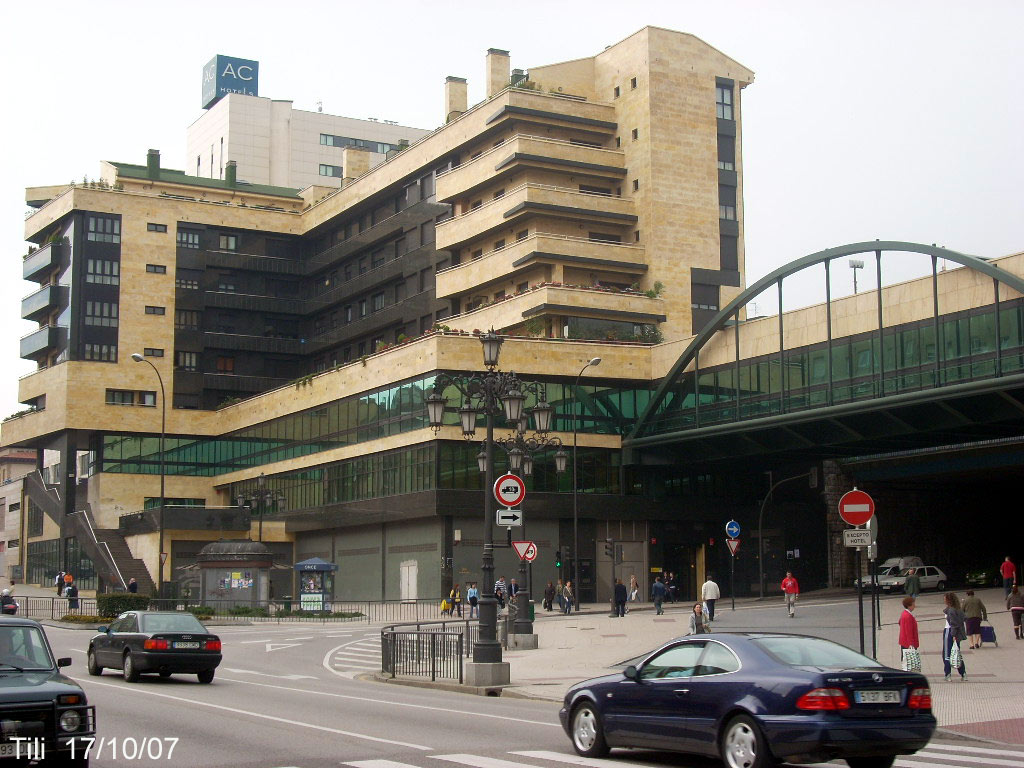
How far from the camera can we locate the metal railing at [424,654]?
24.3 metres

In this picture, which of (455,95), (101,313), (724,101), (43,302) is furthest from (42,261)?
(724,101)

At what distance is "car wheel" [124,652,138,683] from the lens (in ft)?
75.5

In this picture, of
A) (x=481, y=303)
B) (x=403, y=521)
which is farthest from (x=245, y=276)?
(x=403, y=521)

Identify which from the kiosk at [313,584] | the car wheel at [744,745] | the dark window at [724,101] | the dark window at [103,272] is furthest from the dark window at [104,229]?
the car wheel at [744,745]

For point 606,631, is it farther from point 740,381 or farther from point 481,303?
point 481,303

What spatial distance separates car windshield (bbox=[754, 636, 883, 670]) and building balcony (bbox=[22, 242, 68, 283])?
275 feet

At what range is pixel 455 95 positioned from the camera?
84.0 meters

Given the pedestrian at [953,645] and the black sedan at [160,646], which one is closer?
the black sedan at [160,646]

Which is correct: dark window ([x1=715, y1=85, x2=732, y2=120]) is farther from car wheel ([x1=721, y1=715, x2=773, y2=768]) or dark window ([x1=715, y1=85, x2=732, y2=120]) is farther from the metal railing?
car wheel ([x1=721, y1=715, x2=773, y2=768])

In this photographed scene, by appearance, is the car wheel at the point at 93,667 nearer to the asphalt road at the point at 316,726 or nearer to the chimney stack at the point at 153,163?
the asphalt road at the point at 316,726

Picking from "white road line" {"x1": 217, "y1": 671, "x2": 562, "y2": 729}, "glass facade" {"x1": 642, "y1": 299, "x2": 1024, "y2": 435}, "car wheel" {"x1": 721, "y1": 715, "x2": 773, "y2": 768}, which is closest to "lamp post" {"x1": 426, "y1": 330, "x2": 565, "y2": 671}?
"white road line" {"x1": 217, "y1": 671, "x2": 562, "y2": 729}

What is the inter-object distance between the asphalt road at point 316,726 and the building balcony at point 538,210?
45.0 metres

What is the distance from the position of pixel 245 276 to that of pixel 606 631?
2411 inches

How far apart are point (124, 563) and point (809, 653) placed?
6904 centimetres
